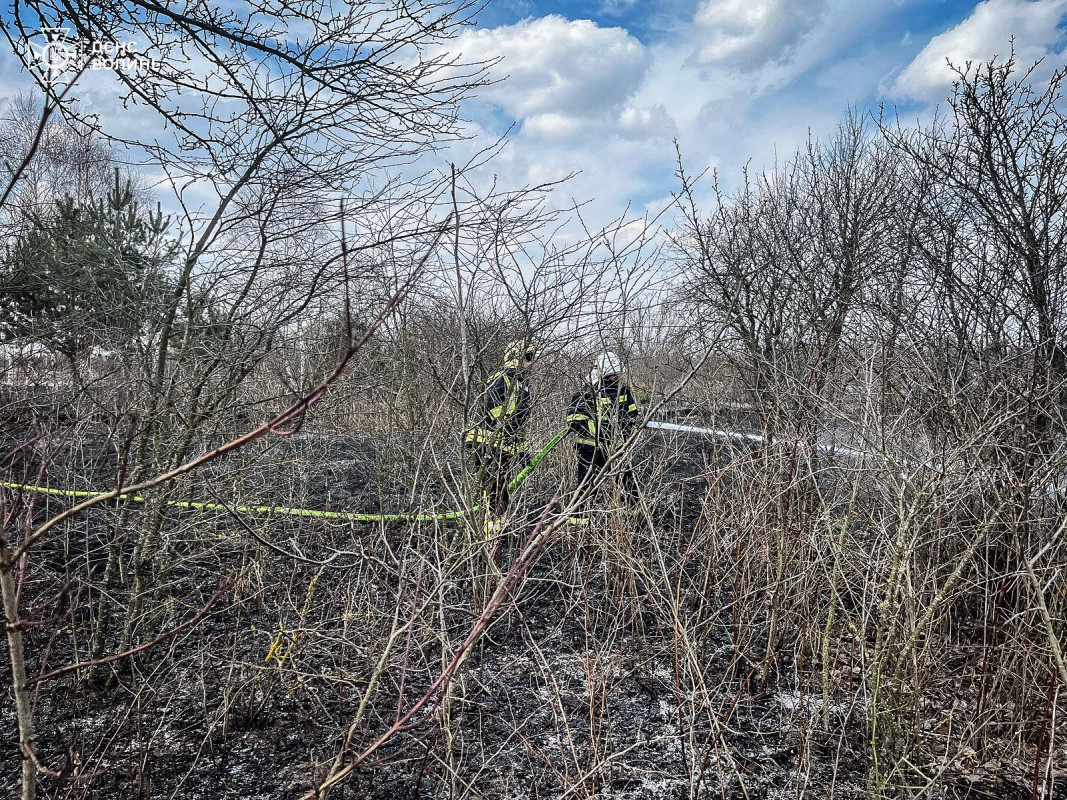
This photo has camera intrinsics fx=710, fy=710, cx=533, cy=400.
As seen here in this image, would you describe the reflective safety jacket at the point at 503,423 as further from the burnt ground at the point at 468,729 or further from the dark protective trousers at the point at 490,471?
the burnt ground at the point at 468,729

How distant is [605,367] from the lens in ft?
14.3

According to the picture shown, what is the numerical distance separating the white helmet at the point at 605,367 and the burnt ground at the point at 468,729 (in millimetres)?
1242

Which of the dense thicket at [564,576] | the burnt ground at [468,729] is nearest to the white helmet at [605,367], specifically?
the dense thicket at [564,576]

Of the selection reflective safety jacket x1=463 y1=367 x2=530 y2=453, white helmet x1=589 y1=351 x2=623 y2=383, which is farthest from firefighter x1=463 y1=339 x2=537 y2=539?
white helmet x1=589 y1=351 x2=623 y2=383

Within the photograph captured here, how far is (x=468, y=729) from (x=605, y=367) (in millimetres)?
2159

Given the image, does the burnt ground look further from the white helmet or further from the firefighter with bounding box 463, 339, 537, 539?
the white helmet

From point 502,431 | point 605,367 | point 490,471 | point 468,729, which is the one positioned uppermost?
point 605,367

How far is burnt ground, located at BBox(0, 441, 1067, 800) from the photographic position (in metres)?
2.91

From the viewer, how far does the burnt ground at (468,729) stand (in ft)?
9.53

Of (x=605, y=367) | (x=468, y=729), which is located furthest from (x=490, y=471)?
(x=468, y=729)

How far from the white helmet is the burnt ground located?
1242mm

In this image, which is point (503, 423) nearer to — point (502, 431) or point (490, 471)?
point (502, 431)

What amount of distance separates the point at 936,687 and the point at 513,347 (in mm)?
2638

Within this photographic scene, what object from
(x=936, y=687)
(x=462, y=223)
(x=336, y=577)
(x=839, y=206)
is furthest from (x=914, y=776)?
(x=839, y=206)
